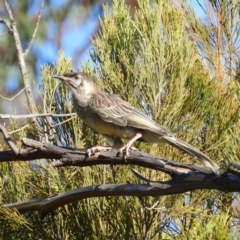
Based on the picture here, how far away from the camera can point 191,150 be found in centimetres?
432

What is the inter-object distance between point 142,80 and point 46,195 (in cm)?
101

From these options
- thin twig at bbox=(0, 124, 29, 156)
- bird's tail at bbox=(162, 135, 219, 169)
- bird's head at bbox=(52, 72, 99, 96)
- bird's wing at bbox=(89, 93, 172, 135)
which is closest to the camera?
thin twig at bbox=(0, 124, 29, 156)

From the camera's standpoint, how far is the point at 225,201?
15.1ft

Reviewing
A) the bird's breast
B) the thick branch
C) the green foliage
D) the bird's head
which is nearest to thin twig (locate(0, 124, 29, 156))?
the thick branch

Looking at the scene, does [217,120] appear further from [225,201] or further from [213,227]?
[213,227]

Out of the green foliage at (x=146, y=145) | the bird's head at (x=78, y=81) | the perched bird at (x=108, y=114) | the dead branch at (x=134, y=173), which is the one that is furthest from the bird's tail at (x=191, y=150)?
the bird's head at (x=78, y=81)

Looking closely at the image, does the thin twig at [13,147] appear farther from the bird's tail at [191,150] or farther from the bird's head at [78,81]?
the bird's head at [78,81]

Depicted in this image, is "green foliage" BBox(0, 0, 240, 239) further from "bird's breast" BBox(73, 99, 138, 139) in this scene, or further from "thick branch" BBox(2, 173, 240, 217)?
"thick branch" BBox(2, 173, 240, 217)

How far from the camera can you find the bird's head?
5.03 meters

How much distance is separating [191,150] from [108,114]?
893 millimetres

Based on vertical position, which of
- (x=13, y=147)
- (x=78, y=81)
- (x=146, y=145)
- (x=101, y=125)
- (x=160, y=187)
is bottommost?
(x=160, y=187)

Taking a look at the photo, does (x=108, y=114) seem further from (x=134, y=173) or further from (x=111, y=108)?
(x=134, y=173)

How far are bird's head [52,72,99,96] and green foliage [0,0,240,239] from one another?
0.13 metres

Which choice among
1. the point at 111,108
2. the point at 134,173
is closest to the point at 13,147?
the point at 134,173
